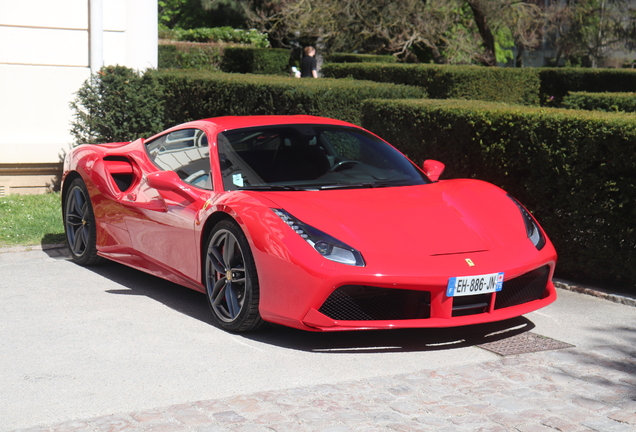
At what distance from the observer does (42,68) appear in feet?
38.5

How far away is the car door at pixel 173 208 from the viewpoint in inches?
228

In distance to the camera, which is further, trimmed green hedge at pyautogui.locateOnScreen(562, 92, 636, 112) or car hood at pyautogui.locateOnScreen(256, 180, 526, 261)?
trimmed green hedge at pyautogui.locateOnScreen(562, 92, 636, 112)

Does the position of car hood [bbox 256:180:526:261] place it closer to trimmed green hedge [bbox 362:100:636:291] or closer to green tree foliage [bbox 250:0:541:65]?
trimmed green hedge [bbox 362:100:636:291]

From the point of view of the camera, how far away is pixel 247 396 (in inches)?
168

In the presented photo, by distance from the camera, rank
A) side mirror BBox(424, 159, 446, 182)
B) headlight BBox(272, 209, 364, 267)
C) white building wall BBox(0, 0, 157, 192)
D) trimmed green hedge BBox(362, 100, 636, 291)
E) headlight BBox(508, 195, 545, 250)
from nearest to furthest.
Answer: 1. headlight BBox(272, 209, 364, 267)
2. headlight BBox(508, 195, 545, 250)
3. side mirror BBox(424, 159, 446, 182)
4. trimmed green hedge BBox(362, 100, 636, 291)
5. white building wall BBox(0, 0, 157, 192)

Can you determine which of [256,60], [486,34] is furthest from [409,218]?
[256,60]

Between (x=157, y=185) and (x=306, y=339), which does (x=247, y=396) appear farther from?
(x=157, y=185)

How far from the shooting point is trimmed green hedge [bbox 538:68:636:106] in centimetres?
2195

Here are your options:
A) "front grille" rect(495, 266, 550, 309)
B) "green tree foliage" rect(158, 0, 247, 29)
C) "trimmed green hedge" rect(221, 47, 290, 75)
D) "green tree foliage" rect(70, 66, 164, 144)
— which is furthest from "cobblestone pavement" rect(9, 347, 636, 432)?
"green tree foliage" rect(158, 0, 247, 29)

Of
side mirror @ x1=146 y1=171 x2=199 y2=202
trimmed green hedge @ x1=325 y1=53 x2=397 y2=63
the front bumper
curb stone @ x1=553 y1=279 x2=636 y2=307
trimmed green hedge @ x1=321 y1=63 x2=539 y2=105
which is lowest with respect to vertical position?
curb stone @ x1=553 y1=279 x2=636 y2=307

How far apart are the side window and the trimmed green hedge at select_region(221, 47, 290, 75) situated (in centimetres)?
2835

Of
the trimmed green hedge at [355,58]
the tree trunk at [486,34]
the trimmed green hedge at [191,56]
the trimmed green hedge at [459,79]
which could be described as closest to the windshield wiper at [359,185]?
the trimmed green hedge at [459,79]

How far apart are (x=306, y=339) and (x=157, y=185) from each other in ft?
5.11

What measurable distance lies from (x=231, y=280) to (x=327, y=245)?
828 mm
